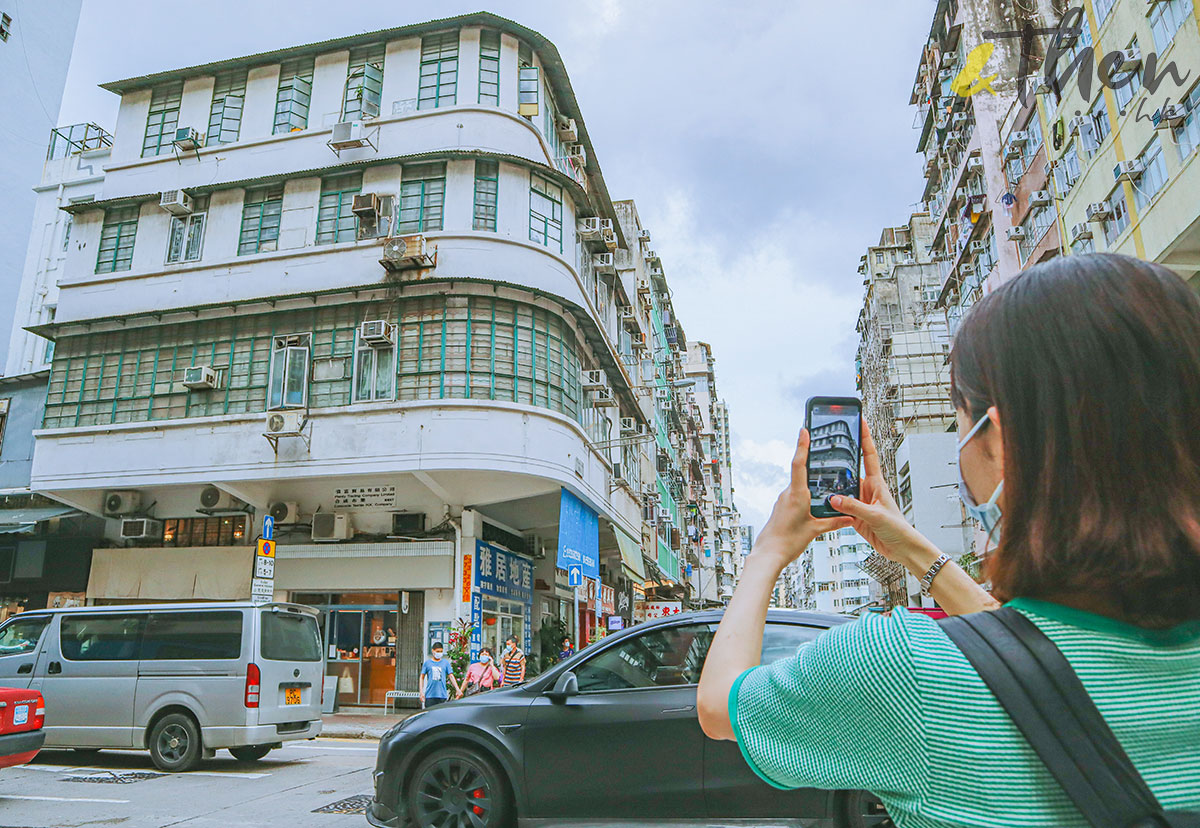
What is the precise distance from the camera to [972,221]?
35000mm

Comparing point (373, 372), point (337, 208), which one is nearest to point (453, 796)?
point (373, 372)

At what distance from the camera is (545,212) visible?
20.7 m

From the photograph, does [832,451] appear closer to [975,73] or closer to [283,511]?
[283,511]

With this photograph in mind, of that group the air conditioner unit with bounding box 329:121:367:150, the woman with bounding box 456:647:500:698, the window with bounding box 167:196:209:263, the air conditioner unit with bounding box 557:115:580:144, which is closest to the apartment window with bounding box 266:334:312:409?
the window with bounding box 167:196:209:263

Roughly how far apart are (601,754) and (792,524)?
4943 mm

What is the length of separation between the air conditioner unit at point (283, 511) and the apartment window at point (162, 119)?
995 cm

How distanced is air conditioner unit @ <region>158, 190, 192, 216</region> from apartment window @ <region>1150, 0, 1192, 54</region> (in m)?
21.8

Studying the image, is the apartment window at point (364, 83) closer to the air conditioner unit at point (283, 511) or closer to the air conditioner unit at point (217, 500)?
the air conditioner unit at point (283, 511)

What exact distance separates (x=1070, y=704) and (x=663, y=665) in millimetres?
5435

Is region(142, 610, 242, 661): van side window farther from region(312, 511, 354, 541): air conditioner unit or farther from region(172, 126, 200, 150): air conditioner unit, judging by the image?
region(172, 126, 200, 150): air conditioner unit

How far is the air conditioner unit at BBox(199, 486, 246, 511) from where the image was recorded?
20.3 metres

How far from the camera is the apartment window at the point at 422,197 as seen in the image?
19.7 metres

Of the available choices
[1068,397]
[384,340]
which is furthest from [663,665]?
[384,340]

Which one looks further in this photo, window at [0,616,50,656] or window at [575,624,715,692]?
window at [0,616,50,656]
